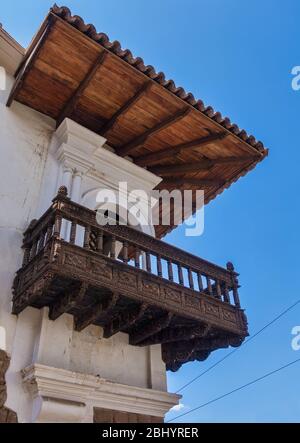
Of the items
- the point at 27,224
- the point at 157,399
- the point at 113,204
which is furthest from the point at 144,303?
the point at 113,204

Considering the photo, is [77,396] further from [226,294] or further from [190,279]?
[226,294]

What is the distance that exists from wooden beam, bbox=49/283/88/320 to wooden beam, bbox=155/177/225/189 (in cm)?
386

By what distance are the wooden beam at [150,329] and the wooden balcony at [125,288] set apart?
1 centimetres

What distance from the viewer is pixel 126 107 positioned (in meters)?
6.32

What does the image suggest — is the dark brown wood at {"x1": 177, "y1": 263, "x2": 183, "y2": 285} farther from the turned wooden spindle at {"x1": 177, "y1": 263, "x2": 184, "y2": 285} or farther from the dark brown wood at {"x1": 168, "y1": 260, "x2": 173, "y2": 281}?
the dark brown wood at {"x1": 168, "y1": 260, "x2": 173, "y2": 281}

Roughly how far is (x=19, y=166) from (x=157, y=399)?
141 inches

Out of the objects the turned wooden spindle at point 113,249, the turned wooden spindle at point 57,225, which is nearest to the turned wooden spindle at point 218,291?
the turned wooden spindle at point 113,249

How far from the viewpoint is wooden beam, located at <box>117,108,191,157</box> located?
6.28 m

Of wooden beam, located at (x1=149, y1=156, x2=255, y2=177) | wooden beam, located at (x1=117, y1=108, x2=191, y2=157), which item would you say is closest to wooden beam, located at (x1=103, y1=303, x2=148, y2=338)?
wooden beam, located at (x1=117, y1=108, x2=191, y2=157)

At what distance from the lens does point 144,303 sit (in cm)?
458

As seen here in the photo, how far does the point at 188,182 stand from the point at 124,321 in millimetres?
3788

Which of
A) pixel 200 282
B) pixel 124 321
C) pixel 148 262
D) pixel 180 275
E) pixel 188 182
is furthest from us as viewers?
pixel 188 182

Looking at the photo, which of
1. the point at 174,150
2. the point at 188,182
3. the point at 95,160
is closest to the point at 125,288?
the point at 95,160

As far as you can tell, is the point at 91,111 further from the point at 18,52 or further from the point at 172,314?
the point at 172,314
